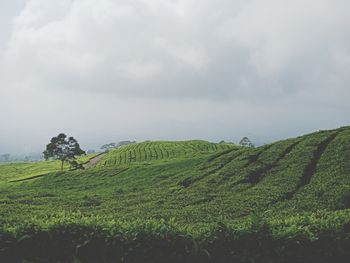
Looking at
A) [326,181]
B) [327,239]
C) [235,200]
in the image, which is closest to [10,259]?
[327,239]

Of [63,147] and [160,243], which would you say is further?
[63,147]

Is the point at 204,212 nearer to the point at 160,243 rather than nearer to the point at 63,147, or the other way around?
the point at 160,243

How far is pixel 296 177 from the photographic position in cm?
2620

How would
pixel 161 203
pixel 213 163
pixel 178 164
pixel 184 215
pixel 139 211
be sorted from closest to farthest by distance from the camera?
1. pixel 184 215
2. pixel 139 211
3. pixel 161 203
4. pixel 213 163
5. pixel 178 164

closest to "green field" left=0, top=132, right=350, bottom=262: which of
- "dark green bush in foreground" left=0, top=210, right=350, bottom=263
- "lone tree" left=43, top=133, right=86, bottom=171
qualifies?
"dark green bush in foreground" left=0, top=210, right=350, bottom=263

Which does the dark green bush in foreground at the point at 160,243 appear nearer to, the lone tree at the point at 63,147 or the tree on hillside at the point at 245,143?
the lone tree at the point at 63,147

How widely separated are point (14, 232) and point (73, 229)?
121 centimetres

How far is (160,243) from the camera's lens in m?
8.85

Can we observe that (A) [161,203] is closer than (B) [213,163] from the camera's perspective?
Yes

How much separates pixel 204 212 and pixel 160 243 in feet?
41.5

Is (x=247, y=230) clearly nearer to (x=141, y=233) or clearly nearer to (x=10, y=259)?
(x=141, y=233)

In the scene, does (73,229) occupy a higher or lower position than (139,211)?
higher

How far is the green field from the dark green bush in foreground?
0.07 ft

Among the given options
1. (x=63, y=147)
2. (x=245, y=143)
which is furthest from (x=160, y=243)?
(x=245, y=143)
